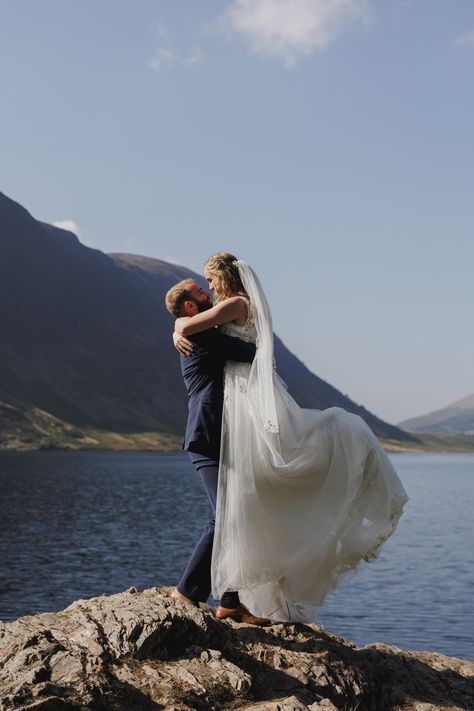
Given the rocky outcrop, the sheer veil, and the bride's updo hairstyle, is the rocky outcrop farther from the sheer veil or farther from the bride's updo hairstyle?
the bride's updo hairstyle

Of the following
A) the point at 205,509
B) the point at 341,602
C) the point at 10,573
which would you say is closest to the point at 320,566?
the point at 341,602

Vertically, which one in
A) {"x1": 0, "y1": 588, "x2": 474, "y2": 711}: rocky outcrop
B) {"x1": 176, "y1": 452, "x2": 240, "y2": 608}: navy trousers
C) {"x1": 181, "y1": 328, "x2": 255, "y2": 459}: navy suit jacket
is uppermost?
{"x1": 181, "y1": 328, "x2": 255, "y2": 459}: navy suit jacket

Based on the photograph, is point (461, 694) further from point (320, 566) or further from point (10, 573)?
point (10, 573)

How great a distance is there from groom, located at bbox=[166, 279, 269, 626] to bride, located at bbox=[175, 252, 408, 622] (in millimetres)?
116

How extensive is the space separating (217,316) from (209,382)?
688 mm

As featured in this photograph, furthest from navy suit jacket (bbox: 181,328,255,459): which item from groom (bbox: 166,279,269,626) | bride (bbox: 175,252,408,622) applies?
bride (bbox: 175,252,408,622)

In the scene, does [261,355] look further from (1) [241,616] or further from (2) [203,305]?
(1) [241,616]

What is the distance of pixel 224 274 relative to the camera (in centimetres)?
851

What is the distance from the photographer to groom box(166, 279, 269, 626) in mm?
8430

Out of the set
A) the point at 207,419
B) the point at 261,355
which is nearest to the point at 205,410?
the point at 207,419

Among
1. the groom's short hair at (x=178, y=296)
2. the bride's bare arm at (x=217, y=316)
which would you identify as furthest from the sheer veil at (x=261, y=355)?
the groom's short hair at (x=178, y=296)

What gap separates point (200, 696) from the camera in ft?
22.9

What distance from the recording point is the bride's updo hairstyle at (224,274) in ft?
27.9

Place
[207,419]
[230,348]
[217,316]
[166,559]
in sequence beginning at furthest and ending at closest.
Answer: [166,559]
[230,348]
[207,419]
[217,316]
